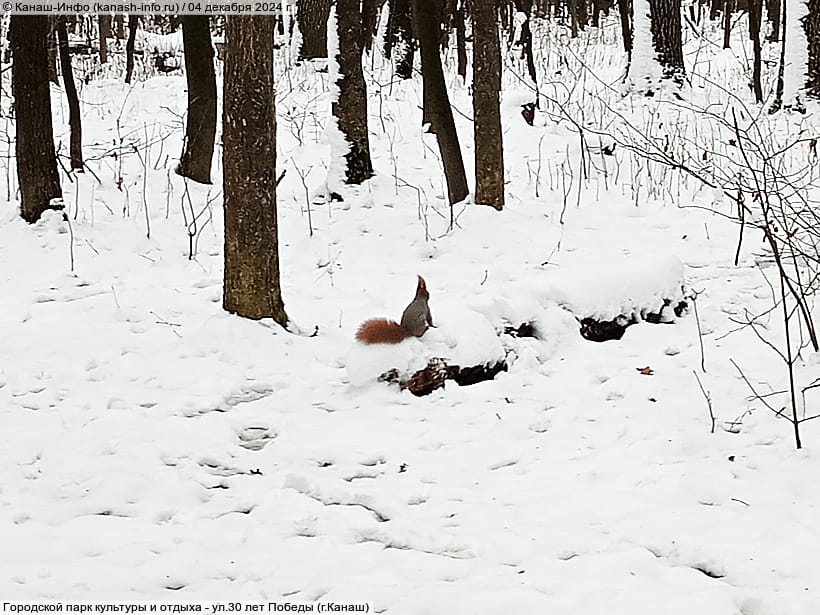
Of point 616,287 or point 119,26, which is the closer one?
point 616,287

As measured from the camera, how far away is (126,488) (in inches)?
134

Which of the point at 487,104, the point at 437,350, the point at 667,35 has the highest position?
the point at 667,35

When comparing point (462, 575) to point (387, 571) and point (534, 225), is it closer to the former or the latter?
point (387, 571)

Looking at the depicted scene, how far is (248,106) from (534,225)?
3.21 metres

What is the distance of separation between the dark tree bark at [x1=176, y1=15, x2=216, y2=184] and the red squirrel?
5.09 metres

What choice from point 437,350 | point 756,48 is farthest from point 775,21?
point 437,350

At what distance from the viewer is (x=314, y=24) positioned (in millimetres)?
13242

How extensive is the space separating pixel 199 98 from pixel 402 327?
17.1 feet

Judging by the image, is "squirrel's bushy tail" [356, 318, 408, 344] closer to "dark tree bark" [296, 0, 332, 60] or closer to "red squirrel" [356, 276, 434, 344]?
"red squirrel" [356, 276, 434, 344]

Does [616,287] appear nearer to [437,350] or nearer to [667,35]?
[437,350]

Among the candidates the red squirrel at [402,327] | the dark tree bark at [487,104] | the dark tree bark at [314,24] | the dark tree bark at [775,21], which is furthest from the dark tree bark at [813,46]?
the dark tree bark at [775,21]

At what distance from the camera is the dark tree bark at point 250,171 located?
502 centimetres

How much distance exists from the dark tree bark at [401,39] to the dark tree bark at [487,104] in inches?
316

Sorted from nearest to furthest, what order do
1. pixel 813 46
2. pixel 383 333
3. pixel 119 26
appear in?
pixel 383 333 < pixel 813 46 < pixel 119 26
